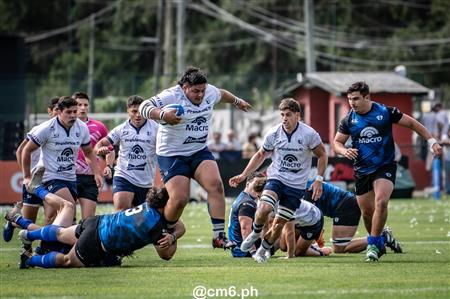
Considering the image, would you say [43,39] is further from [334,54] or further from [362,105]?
[362,105]

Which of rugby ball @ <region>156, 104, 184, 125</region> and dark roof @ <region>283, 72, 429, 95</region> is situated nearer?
rugby ball @ <region>156, 104, 184, 125</region>

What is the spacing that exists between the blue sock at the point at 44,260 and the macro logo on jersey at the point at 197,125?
2.22 metres

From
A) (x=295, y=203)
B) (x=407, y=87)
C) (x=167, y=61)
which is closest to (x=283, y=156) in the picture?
(x=295, y=203)

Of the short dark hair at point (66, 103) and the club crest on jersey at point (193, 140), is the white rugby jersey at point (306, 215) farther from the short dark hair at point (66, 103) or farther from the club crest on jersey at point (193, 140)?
the short dark hair at point (66, 103)

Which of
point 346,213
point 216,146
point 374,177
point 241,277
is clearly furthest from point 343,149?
point 216,146

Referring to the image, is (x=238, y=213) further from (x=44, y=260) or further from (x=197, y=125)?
(x=44, y=260)

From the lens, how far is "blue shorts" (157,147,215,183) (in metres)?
14.5

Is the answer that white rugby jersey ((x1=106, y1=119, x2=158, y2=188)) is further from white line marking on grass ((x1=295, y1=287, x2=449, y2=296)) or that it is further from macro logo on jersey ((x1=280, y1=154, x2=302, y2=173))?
white line marking on grass ((x1=295, y1=287, x2=449, y2=296))

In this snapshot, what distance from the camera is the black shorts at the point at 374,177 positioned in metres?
15.3

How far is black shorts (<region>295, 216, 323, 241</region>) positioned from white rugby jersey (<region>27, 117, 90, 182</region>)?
3116 millimetres

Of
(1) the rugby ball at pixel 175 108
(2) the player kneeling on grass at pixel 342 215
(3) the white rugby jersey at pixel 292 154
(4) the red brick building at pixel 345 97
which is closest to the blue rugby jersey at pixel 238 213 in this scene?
(3) the white rugby jersey at pixel 292 154

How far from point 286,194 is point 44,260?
3.19 meters

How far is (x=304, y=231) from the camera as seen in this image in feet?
52.7

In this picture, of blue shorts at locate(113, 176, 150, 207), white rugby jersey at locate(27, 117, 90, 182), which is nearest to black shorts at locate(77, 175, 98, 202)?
blue shorts at locate(113, 176, 150, 207)
